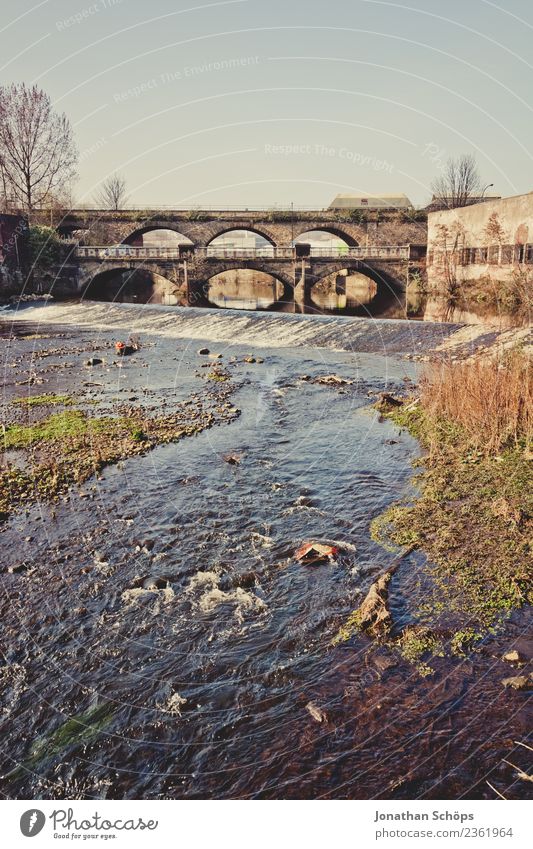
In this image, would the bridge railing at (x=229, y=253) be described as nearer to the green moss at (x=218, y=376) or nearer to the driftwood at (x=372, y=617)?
the green moss at (x=218, y=376)

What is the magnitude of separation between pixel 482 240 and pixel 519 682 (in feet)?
123

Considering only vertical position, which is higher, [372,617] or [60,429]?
[60,429]

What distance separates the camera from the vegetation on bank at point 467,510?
7188mm

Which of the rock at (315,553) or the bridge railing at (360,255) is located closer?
the rock at (315,553)

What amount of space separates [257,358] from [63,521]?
1598 cm

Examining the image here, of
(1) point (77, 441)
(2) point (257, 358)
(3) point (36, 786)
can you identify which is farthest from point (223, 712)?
(2) point (257, 358)

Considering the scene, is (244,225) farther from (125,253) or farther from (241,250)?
(125,253)

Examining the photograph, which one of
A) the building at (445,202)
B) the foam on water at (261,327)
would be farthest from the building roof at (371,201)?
the foam on water at (261,327)

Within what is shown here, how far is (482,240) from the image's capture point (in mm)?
38156

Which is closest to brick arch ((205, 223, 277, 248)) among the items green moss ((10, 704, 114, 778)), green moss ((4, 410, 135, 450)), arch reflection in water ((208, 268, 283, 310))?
arch reflection in water ((208, 268, 283, 310))

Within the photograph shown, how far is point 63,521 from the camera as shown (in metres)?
9.90

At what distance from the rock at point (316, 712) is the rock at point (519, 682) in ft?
6.57

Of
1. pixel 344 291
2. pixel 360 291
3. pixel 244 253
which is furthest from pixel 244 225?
pixel 360 291
